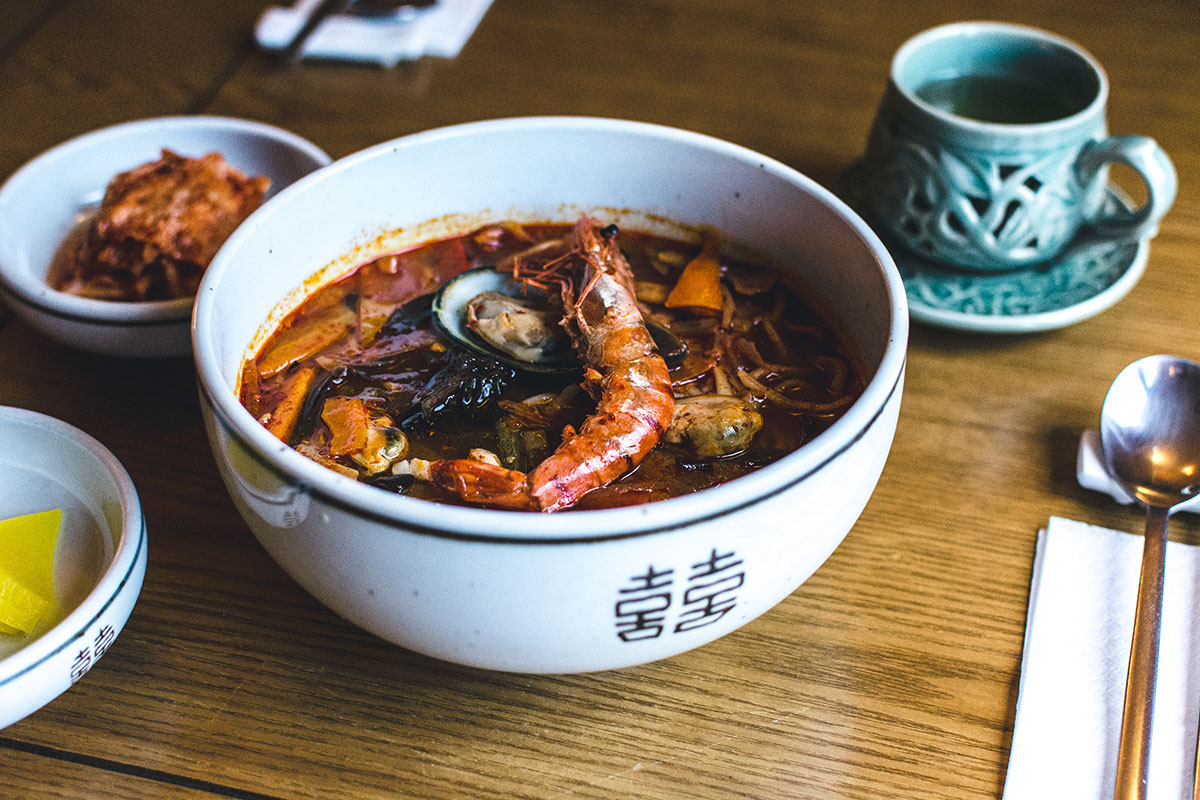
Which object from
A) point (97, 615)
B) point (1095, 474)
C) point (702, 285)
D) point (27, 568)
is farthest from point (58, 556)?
point (1095, 474)

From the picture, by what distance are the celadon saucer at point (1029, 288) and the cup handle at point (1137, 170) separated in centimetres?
4

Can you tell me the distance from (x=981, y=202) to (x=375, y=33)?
1.59 m

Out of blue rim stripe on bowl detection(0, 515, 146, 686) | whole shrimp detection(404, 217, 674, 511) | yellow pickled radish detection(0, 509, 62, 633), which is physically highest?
whole shrimp detection(404, 217, 674, 511)

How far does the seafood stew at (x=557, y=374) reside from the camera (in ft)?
3.91

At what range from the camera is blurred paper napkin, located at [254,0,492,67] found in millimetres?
2420

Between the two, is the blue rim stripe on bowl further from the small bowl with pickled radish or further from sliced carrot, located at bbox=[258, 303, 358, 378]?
sliced carrot, located at bbox=[258, 303, 358, 378]

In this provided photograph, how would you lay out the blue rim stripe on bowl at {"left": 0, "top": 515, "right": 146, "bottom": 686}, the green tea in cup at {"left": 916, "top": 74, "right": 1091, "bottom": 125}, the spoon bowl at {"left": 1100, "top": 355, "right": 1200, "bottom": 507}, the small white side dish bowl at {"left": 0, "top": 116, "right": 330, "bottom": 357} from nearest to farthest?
the blue rim stripe on bowl at {"left": 0, "top": 515, "right": 146, "bottom": 686}, the spoon bowl at {"left": 1100, "top": 355, "right": 1200, "bottom": 507}, the small white side dish bowl at {"left": 0, "top": 116, "right": 330, "bottom": 357}, the green tea in cup at {"left": 916, "top": 74, "right": 1091, "bottom": 125}

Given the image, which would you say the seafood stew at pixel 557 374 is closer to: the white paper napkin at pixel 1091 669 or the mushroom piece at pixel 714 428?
the mushroom piece at pixel 714 428

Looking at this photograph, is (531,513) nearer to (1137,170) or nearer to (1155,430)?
(1155,430)

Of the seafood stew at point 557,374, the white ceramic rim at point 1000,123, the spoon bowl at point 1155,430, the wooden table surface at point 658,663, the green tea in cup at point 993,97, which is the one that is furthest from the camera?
the green tea in cup at point 993,97

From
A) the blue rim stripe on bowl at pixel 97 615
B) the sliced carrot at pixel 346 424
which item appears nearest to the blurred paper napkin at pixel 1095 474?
the sliced carrot at pixel 346 424

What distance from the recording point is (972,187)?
1690mm

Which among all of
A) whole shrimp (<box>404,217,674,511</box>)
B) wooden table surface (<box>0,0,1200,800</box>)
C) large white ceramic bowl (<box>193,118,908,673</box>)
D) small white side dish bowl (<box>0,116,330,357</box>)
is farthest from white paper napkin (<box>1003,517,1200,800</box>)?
small white side dish bowl (<box>0,116,330,357</box>)

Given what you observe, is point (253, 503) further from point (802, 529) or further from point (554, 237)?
point (554, 237)
